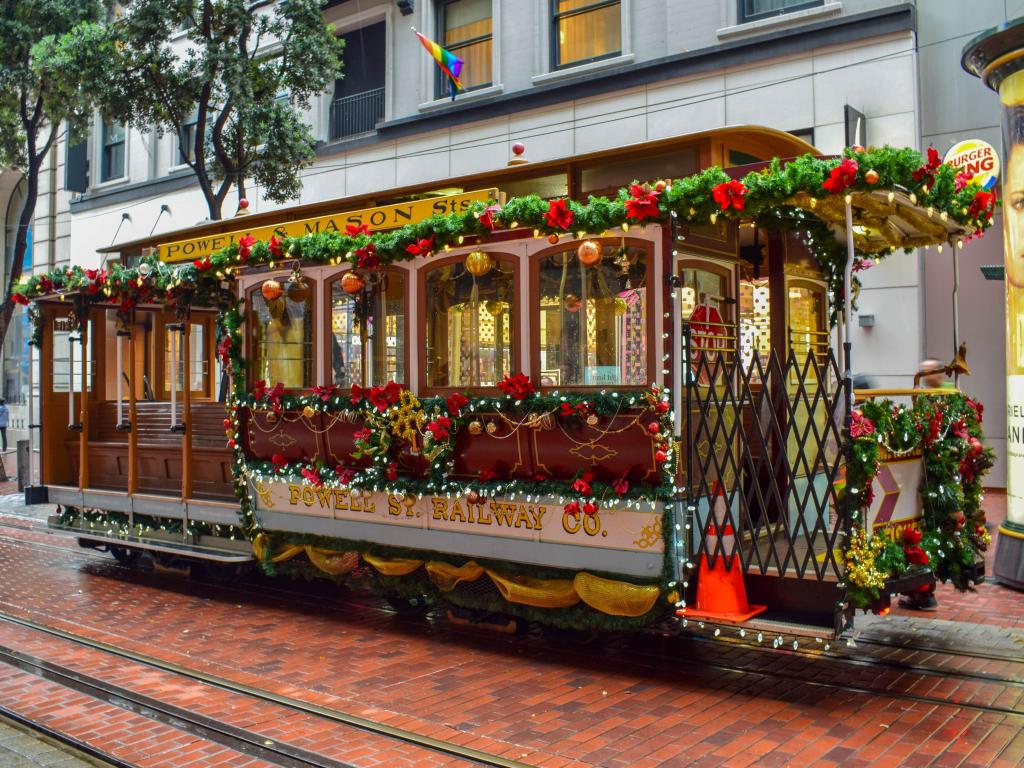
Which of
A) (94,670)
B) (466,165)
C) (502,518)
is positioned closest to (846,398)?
(502,518)

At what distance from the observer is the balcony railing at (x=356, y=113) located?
19.4 m

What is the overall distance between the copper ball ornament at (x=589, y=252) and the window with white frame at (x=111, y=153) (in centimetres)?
2088

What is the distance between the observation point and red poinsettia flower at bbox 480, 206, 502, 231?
7.20 metres

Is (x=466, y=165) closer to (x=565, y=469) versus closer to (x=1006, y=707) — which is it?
(x=565, y=469)

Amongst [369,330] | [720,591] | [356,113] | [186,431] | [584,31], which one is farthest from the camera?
[356,113]

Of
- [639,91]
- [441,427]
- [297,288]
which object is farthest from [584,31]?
[441,427]

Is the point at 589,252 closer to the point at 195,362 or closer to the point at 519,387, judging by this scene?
the point at 519,387

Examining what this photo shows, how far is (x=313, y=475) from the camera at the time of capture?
8500mm

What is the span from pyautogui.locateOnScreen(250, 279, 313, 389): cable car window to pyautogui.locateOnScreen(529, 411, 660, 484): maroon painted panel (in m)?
2.75

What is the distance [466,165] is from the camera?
58.3ft

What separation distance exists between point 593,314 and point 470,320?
1.17m

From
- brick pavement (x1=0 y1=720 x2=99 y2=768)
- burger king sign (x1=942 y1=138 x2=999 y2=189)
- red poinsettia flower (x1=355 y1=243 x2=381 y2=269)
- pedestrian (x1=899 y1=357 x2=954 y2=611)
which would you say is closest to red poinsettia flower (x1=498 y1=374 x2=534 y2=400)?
Result: red poinsettia flower (x1=355 y1=243 x2=381 y2=269)

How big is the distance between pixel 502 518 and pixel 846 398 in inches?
107

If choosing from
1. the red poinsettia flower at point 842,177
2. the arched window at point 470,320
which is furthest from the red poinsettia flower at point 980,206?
the arched window at point 470,320
